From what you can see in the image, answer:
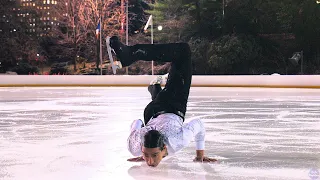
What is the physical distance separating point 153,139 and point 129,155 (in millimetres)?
1362

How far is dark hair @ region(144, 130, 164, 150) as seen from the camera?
165 inches

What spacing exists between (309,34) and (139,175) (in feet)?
102

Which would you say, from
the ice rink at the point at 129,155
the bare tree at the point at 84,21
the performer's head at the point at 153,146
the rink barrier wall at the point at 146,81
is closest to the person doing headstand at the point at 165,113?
the performer's head at the point at 153,146

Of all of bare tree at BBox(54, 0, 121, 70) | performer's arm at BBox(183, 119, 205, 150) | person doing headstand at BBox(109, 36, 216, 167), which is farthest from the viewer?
bare tree at BBox(54, 0, 121, 70)

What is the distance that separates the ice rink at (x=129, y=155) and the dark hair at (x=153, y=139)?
12.7 inches

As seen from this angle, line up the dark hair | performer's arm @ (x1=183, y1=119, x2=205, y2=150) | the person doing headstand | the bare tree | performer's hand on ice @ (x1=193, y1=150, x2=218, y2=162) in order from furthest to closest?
1. the bare tree
2. performer's hand on ice @ (x1=193, y1=150, x2=218, y2=162)
3. performer's arm @ (x1=183, y1=119, x2=205, y2=150)
4. the person doing headstand
5. the dark hair

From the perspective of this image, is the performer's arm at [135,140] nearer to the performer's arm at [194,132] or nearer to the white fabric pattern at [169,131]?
the white fabric pattern at [169,131]

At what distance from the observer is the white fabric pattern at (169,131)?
446 cm

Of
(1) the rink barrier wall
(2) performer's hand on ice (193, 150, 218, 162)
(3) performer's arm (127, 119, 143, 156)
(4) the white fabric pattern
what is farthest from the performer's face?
(1) the rink barrier wall

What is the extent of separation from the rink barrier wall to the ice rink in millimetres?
8275

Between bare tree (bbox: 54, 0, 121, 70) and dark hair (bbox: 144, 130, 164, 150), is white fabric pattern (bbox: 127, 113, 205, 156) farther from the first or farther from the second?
bare tree (bbox: 54, 0, 121, 70)

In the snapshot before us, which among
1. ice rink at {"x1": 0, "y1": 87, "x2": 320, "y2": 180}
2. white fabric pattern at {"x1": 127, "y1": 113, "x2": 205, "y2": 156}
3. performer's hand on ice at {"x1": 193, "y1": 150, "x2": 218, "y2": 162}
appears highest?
white fabric pattern at {"x1": 127, "y1": 113, "x2": 205, "y2": 156}

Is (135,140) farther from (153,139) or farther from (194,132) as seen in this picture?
(194,132)

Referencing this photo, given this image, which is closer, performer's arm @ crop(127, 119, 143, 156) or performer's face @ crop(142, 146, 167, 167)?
performer's face @ crop(142, 146, 167, 167)
